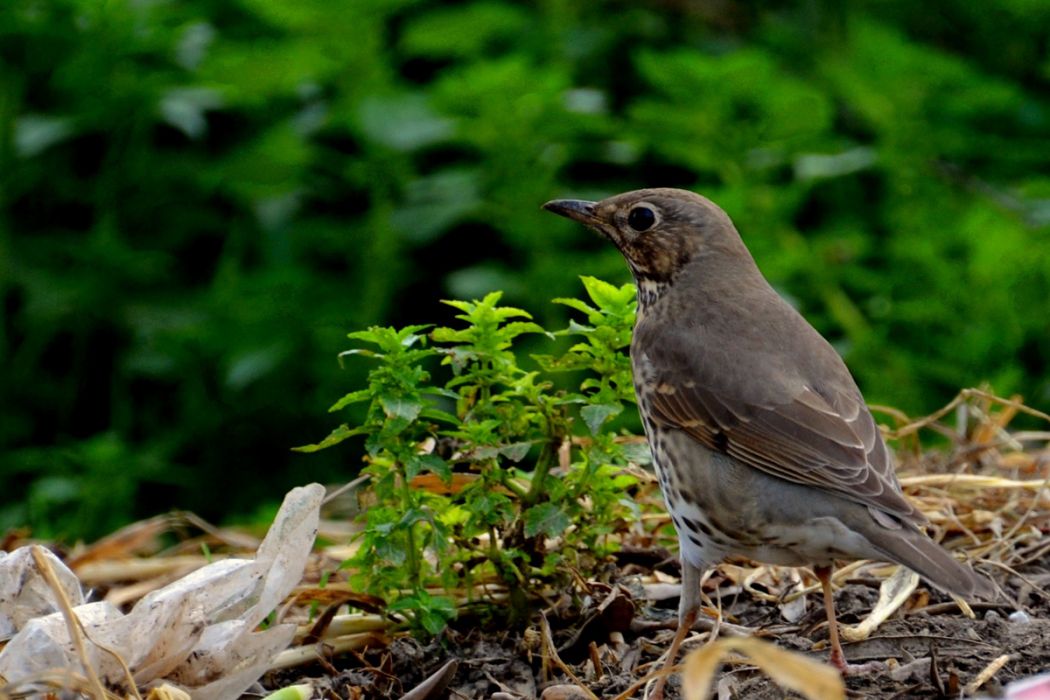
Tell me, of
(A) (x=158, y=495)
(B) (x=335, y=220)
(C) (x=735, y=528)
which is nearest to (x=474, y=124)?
(B) (x=335, y=220)

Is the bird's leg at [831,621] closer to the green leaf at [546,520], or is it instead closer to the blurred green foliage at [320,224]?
the green leaf at [546,520]

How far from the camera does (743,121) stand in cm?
772

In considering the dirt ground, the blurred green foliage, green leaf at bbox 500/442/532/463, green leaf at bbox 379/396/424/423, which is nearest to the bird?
the dirt ground

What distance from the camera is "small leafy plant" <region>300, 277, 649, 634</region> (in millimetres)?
4062

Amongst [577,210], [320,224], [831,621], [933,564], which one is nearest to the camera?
[933,564]

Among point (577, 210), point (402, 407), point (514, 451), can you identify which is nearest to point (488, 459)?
point (514, 451)

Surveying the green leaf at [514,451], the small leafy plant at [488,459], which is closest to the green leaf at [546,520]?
the small leafy plant at [488,459]

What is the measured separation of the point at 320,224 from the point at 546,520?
3706 millimetres

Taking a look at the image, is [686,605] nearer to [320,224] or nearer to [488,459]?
[488,459]

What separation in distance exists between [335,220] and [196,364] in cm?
94

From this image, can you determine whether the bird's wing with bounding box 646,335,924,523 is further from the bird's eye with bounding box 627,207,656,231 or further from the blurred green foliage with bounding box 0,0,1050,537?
the blurred green foliage with bounding box 0,0,1050,537

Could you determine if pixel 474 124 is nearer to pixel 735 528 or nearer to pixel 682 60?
pixel 682 60

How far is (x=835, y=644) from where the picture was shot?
13.4 feet

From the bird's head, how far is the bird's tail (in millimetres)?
1254
